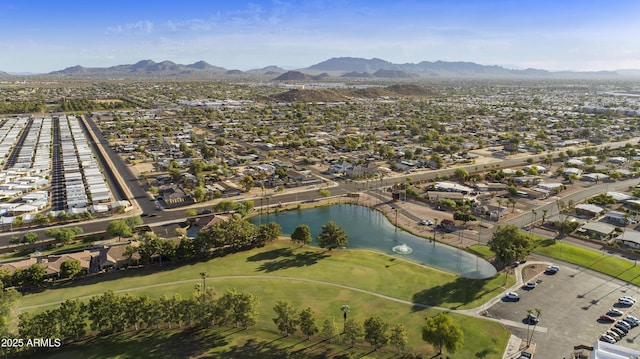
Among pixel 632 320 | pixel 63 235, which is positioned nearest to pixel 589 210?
→ pixel 632 320

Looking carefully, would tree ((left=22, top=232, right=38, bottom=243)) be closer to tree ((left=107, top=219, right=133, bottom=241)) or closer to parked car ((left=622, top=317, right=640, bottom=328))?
tree ((left=107, top=219, right=133, bottom=241))

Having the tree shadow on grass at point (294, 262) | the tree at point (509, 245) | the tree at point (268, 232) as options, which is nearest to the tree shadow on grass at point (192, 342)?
the tree shadow on grass at point (294, 262)

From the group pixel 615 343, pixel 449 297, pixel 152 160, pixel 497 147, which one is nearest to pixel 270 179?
pixel 152 160

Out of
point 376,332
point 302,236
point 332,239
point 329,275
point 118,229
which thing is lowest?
point 329,275

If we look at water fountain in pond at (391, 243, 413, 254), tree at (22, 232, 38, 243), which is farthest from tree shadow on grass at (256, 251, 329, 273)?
tree at (22, 232, 38, 243)

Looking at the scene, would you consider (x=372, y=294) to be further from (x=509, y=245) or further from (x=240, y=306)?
(x=509, y=245)

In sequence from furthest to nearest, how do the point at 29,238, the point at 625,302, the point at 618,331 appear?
the point at 29,238 → the point at 625,302 → the point at 618,331
